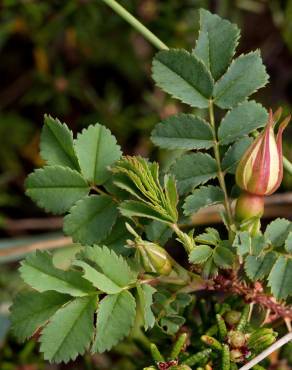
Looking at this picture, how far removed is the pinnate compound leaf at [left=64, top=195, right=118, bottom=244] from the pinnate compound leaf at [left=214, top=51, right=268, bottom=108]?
0.68 feet

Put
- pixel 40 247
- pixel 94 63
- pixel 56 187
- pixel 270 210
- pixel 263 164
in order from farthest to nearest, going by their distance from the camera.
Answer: pixel 94 63 < pixel 270 210 < pixel 40 247 < pixel 56 187 < pixel 263 164

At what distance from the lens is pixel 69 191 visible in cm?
94

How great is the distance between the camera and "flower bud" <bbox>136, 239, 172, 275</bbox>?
2.78ft

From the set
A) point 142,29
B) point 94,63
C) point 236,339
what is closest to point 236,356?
point 236,339

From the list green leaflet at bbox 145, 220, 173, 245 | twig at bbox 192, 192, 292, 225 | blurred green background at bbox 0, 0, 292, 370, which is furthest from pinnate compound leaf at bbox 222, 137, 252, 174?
blurred green background at bbox 0, 0, 292, 370

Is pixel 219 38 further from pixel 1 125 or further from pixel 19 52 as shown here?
pixel 19 52

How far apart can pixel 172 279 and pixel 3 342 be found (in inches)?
27.3

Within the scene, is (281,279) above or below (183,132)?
below

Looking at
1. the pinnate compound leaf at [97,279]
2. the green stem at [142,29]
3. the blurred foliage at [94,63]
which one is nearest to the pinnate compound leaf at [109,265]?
the pinnate compound leaf at [97,279]

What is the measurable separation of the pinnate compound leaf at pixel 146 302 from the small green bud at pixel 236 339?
0.10 metres

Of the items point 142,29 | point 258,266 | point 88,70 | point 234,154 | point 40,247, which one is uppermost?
point 142,29

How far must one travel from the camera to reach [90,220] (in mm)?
911

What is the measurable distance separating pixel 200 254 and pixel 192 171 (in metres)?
0.13

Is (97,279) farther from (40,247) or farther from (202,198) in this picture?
(40,247)
